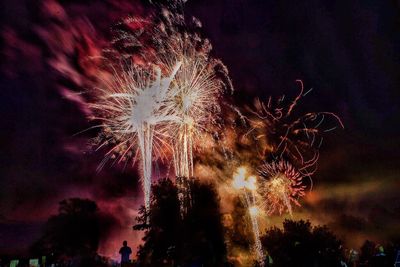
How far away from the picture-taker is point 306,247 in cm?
2014

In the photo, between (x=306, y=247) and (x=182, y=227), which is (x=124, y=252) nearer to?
(x=306, y=247)

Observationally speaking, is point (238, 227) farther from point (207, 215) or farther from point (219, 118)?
point (219, 118)

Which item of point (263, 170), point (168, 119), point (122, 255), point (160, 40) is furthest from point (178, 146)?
point (122, 255)

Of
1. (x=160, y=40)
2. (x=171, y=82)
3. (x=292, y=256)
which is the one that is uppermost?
(x=160, y=40)

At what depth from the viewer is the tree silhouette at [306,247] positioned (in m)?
19.6

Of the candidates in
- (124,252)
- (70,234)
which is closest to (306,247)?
(124,252)

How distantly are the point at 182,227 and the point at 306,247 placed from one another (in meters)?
11.6

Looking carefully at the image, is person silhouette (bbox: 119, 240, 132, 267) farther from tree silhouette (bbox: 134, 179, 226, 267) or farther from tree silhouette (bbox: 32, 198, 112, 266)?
tree silhouette (bbox: 32, 198, 112, 266)

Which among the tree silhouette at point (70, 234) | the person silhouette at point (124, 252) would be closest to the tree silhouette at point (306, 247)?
the person silhouette at point (124, 252)

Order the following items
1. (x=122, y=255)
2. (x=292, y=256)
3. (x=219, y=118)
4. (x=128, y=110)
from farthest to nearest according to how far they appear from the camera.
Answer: (x=219, y=118)
(x=128, y=110)
(x=292, y=256)
(x=122, y=255)

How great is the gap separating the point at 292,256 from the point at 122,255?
28.9ft

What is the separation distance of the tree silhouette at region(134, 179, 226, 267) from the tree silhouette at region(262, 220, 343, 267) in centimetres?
788

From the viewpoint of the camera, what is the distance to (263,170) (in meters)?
34.0

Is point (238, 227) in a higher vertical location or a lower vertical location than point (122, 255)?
higher
